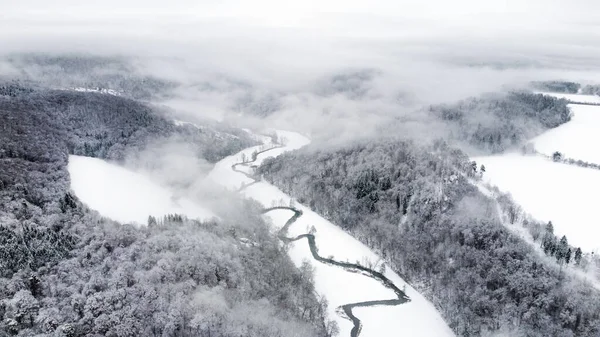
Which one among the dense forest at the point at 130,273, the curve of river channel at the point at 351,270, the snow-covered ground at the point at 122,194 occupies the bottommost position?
the curve of river channel at the point at 351,270

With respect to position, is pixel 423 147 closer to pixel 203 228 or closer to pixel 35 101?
pixel 203 228

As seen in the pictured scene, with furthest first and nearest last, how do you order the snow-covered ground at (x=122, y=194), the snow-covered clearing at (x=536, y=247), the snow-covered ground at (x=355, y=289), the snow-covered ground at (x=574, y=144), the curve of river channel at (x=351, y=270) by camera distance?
the snow-covered ground at (x=574, y=144) → the snow-covered ground at (x=122, y=194) → the curve of river channel at (x=351, y=270) → the snow-covered ground at (x=355, y=289) → the snow-covered clearing at (x=536, y=247)

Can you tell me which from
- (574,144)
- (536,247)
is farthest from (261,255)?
(574,144)

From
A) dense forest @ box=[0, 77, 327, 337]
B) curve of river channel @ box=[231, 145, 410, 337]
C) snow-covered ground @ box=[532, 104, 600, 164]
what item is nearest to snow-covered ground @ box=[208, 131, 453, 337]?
curve of river channel @ box=[231, 145, 410, 337]

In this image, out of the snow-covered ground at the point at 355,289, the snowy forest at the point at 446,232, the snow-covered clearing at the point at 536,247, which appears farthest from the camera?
the snow-covered ground at the point at 355,289

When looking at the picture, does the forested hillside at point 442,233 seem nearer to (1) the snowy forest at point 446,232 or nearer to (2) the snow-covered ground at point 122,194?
(1) the snowy forest at point 446,232

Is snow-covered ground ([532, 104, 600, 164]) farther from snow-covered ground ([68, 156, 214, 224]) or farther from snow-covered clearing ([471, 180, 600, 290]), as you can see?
snow-covered ground ([68, 156, 214, 224])

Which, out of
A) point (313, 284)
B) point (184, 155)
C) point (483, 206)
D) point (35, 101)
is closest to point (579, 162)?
point (483, 206)

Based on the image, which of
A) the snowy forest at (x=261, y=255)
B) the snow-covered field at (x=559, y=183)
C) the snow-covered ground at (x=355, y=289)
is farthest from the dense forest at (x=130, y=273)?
the snow-covered field at (x=559, y=183)
